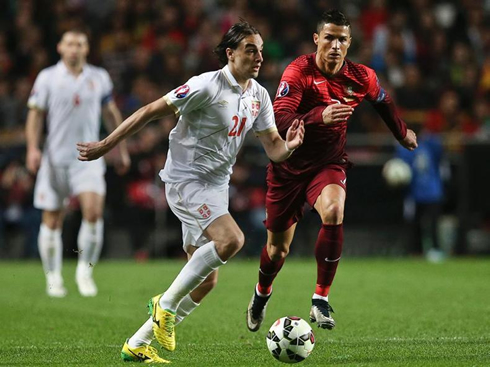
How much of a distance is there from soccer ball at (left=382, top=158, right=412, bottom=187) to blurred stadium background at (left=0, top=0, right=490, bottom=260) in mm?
240

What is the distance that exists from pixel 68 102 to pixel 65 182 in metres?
0.90

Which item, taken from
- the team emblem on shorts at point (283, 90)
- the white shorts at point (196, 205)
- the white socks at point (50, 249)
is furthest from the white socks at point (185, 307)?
the white socks at point (50, 249)

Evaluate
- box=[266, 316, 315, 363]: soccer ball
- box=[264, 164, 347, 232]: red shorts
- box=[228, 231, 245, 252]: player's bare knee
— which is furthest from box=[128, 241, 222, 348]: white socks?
box=[264, 164, 347, 232]: red shorts

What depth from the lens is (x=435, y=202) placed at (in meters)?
16.3

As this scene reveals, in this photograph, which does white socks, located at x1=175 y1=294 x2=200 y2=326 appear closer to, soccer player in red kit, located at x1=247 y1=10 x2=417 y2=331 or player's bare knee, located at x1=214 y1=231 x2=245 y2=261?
player's bare knee, located at x1=214 y1=231 x2=245 y2=261

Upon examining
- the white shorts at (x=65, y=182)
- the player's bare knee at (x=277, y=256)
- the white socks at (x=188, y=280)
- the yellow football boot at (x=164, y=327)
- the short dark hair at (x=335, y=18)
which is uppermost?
the short dark hair at (x=335, y=18)

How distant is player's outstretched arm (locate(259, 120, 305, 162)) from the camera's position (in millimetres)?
6620

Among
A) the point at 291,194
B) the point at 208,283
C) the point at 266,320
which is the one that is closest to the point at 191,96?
the point at 208,283

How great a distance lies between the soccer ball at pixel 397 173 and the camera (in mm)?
16344

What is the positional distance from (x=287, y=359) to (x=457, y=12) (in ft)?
48.7

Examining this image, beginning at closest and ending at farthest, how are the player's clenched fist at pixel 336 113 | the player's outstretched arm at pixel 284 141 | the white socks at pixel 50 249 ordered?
1. the player's outstretched arm at pixel 284 141
2. the player's clenched fist at pixel 336 113
3. the white socks at pixel 50 249

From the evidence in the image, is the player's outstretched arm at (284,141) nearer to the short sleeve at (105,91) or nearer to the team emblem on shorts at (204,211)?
the team emblem on shorts at (204,211)

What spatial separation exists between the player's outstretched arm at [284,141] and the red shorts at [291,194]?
0.87 metres

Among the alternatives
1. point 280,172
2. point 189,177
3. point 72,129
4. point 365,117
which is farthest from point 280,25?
point 189,177
